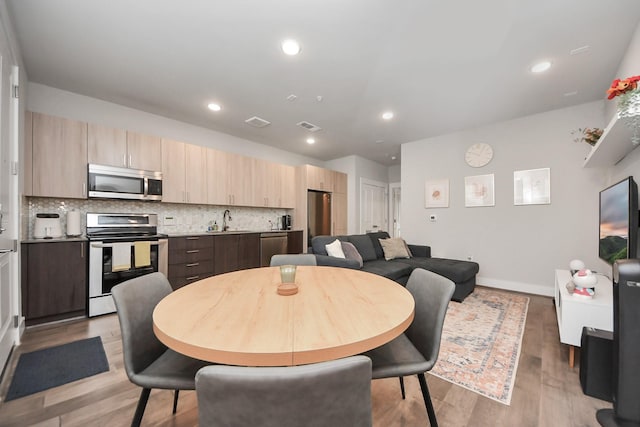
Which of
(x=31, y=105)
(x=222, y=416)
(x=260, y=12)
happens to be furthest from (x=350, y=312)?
(x=31, y=105)

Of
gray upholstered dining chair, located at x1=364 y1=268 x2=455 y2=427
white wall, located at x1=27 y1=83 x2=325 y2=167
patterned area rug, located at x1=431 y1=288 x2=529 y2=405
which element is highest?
white wall, located at x1=27 y1=83 x2=325 y2=167

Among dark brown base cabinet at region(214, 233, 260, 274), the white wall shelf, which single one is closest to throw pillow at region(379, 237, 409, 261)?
dark brown base cabinet at region(214, 233, 260, 274)

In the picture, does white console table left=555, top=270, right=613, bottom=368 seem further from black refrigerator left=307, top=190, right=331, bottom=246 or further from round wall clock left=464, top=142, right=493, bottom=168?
black refrigerator left=307, top=190, right=331, bottom=246

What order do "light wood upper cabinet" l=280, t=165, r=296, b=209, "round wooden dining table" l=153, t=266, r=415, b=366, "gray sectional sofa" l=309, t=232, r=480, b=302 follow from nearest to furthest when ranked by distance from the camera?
"round wooden dining table" l=153, t=266, r=415, b=366 → "gray sectional sofa" l=309, t=232, r=480, b=302 → "light wood upper cabinet" l=280, t=165, r=296, b=209

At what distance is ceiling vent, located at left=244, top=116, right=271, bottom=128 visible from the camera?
3902mm

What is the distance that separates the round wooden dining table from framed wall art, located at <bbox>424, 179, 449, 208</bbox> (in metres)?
3.74

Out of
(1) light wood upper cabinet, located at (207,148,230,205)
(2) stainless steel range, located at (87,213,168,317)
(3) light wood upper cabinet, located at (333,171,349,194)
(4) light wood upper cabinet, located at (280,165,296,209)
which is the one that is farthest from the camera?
(3) light wood upper cabinet, located at (333,171,349,194)

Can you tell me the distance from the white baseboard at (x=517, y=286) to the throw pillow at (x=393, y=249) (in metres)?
1.35

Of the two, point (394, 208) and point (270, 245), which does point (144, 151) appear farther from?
point (394, 208)

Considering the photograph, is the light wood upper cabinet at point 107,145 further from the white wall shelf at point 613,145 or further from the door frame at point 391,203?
the door frame at point 391,203

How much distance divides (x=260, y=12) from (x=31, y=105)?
10.1ft

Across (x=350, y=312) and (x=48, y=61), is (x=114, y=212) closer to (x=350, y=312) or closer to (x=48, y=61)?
(x=48, y=61)

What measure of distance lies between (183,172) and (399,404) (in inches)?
151

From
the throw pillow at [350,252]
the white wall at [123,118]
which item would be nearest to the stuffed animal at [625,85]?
the throw pillow at [350,252]
